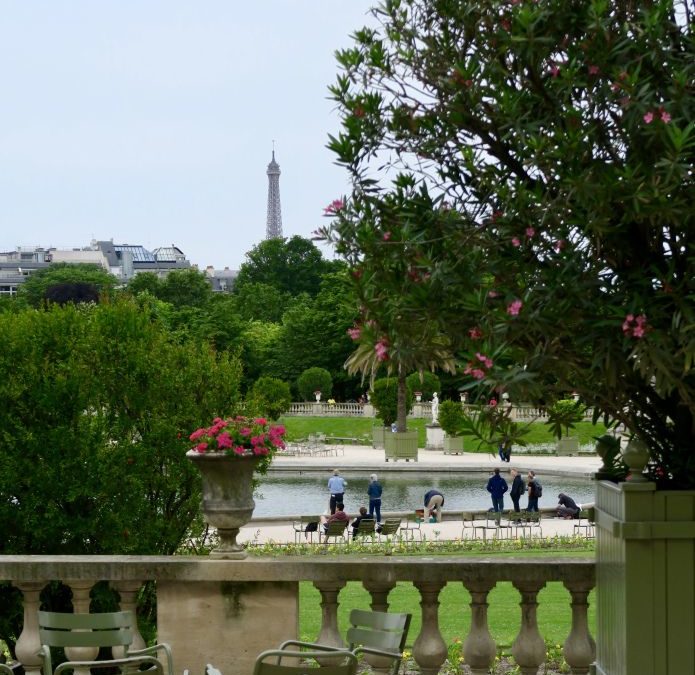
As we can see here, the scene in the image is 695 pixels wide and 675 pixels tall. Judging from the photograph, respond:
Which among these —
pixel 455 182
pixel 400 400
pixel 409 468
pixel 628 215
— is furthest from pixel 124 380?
pixel 400 400

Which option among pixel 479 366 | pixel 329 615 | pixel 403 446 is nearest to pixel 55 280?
pixel 403 446

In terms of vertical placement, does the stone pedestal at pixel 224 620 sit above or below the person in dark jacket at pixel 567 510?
above

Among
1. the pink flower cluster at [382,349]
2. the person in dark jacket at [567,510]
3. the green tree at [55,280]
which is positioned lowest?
the person in dark jacket at [567,510]

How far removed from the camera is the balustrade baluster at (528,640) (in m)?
6.60

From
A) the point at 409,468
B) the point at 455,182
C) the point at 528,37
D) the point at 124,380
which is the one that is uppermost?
the point at 528,37

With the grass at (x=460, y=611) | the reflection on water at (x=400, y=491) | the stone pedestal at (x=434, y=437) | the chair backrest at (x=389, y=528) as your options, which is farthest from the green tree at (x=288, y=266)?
the grass at (x=460, y=611)

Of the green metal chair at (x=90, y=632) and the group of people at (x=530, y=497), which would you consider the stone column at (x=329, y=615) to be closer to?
the green metal chair at (x=90, y=632)

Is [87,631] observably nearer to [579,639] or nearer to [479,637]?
[479,637]

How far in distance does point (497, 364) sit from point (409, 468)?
38.9m

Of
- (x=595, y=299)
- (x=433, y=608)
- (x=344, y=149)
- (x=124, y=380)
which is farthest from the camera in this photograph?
(x=124, y=380)

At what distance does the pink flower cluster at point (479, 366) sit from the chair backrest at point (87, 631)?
269 cm

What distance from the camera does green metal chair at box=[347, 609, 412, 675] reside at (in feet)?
19.9

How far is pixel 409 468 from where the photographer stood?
43.4m

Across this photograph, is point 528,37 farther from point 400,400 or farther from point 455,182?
point 400,400
